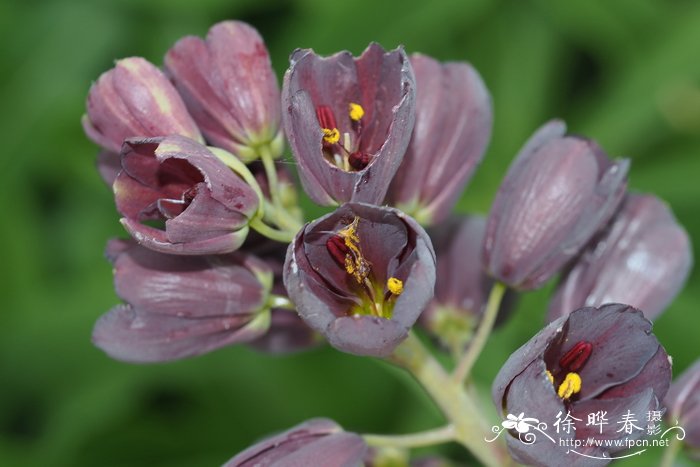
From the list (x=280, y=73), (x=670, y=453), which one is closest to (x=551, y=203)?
(x=670, y=453)

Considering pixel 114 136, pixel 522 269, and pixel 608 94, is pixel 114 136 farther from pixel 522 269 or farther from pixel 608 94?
pixel 608 94

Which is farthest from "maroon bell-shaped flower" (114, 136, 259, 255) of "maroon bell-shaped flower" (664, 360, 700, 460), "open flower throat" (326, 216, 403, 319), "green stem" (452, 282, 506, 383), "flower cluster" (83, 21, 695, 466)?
"maroon bell-shaped flower" (664, 360, 700, 460)

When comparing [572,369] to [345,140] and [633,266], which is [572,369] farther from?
[345,140]

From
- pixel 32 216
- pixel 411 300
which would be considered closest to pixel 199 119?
pixel 411 300

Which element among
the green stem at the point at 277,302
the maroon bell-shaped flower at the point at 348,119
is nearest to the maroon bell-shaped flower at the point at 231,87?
the maroon bell-shaped flower at the point at 348,119
